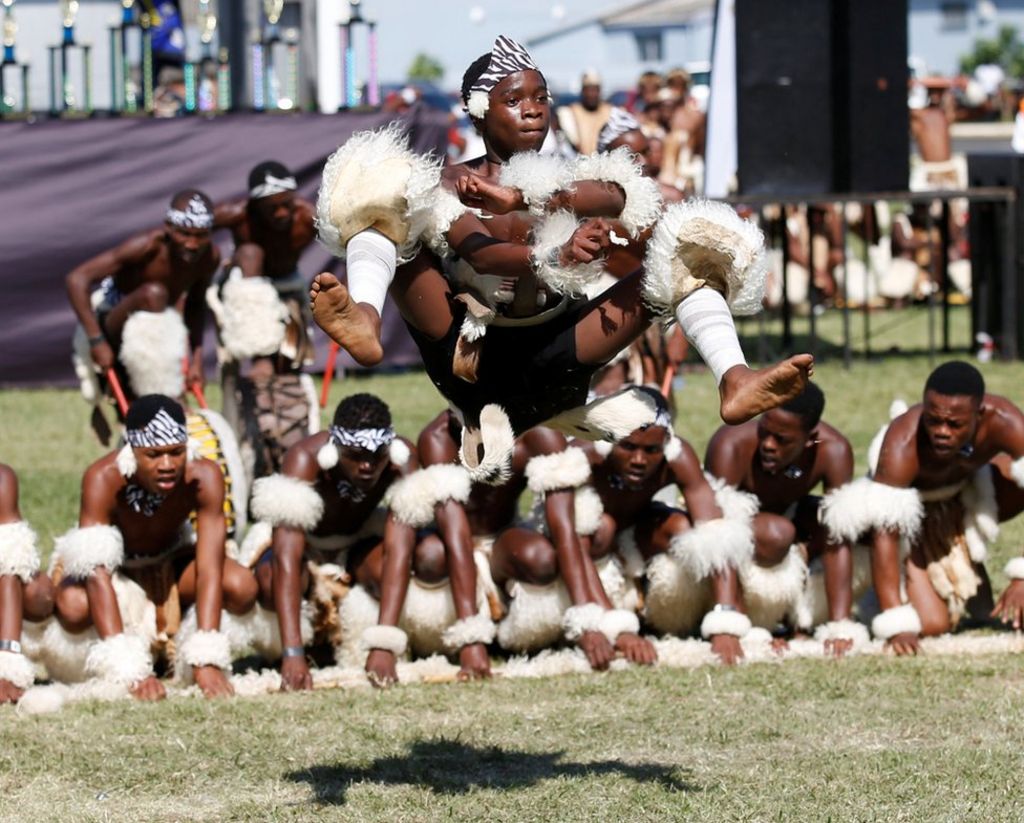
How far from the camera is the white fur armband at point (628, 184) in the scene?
191 inches

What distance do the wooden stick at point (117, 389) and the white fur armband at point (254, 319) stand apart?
1.77 ft

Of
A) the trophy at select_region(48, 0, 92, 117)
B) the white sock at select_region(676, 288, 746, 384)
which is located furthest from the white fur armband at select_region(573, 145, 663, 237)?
the trophy at select_region(48, 0, 92, 117)

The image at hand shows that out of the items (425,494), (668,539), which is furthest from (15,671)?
(668,539)

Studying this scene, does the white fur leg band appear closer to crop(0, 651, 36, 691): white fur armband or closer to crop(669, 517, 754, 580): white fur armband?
crop(669, 517, 754, 580): white fur armband

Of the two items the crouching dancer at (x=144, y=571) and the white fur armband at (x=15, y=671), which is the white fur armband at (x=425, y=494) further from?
the white fur armband at (x=15, y=671)

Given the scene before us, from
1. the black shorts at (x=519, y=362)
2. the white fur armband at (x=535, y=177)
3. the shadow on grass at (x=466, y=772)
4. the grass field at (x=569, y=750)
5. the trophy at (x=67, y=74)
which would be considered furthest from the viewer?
the trophy at (x=67, y=74)

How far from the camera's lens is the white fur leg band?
7113 mm

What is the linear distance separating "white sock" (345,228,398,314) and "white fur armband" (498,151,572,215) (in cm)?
33

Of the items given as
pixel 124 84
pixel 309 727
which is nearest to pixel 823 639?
pixel 309 727

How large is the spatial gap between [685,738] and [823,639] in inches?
48.9

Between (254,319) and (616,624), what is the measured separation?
269 centimetres

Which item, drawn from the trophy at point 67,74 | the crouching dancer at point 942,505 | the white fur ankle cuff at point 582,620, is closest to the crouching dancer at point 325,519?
the white fur ankle cuff at point 582,620

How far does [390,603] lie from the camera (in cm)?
700

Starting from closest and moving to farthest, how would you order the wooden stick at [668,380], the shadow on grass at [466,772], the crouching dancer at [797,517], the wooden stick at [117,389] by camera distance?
the shadow on grass at [466,772]
the crouching dancer at [797,517]
the wooden stick at [668,380]
the wooden stick at [117,389]
